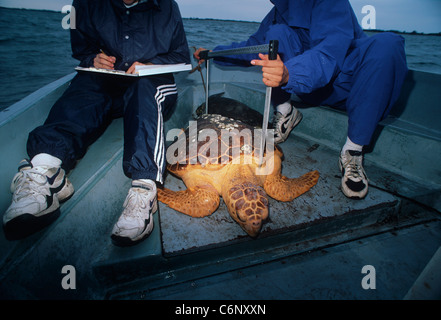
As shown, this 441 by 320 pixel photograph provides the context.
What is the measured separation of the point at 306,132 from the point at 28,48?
1235cm

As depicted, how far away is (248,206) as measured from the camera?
1.28m

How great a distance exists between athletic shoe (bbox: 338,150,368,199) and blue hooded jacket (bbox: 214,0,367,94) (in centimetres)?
64

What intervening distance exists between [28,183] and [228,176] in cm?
117

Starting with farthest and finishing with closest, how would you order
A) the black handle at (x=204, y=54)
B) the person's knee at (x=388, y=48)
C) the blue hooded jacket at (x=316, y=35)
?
the black handle at (x=204, y=54), the person's knee at (x=388, y=48), the blue hooded jacket at (x=316, y=35)

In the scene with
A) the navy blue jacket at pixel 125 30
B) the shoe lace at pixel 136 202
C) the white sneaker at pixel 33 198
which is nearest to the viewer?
the white sneaker at pixel 33 198

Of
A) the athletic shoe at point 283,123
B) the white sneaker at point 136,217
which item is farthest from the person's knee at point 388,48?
the white sneaker at point 136,217

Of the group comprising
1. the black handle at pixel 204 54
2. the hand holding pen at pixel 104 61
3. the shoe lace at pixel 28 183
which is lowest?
the shoe lace at pixel 28 183

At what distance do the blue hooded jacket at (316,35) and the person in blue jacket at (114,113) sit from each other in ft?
2.93

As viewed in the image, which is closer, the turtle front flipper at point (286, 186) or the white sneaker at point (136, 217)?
the white sneaker at point (136, 217)

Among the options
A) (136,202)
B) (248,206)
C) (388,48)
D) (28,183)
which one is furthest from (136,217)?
Result: (388,48)

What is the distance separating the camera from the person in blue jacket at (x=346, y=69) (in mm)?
1316

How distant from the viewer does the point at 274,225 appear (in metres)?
1.35

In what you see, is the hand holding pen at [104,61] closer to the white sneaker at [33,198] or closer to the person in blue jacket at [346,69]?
the white sneaker at [33,198]

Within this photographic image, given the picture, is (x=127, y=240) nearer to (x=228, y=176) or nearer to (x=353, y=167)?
(x=228, y=176)
